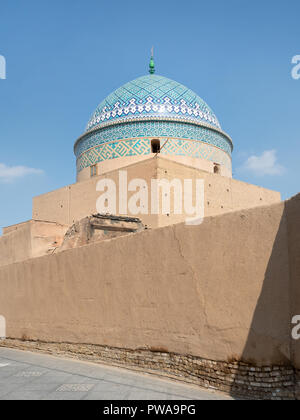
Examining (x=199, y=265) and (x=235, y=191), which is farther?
(x=235, y=191)

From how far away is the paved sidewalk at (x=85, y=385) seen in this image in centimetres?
401

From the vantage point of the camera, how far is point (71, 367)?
5.68 m

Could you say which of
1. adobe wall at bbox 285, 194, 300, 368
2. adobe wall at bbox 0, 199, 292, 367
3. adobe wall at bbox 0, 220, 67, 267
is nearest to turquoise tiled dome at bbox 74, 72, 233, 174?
adobe wall at bbox 0, 220, 67, 267

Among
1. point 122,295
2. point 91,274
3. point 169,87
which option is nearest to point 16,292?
point 91,274

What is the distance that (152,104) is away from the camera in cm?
1352

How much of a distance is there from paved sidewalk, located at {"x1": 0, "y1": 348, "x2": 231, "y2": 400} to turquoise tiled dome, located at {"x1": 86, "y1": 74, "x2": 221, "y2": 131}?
8894 millimetres

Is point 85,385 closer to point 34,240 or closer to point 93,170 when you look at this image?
point 34,240

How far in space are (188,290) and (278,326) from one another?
114 centimetres

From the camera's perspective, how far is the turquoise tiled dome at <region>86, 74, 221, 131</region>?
527 inches

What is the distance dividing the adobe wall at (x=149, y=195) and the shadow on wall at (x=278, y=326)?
6.19m

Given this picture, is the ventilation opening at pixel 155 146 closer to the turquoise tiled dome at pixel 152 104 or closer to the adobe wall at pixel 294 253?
the turquoise tiled dome at pixel 152 104

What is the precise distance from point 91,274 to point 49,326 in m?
1.67

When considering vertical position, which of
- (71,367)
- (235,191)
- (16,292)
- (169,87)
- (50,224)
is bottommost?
(71,367)
